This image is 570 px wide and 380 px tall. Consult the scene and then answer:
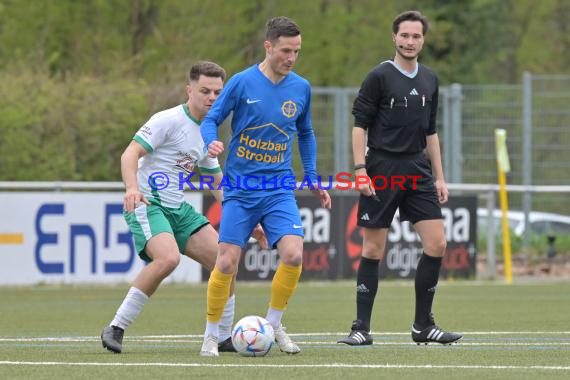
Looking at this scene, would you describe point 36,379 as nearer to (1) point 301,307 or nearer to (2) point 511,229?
(1) point 301,307

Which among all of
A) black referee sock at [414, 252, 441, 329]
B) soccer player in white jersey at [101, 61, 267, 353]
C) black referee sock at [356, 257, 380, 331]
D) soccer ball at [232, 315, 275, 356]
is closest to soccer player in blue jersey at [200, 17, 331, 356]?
soccer ball at [232, 315, 275, 356]

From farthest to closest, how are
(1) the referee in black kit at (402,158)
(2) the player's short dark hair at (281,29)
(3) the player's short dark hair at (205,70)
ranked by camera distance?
(1) the referee in black kit at (402,158) → (3) the player's short dark hair at (205,70) → (2) the player's short dark hair at (281,29)

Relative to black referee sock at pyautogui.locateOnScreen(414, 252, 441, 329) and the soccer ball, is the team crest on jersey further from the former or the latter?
black referee sock at pyautogui.locateOnScreen(414, 252, 441, 329)

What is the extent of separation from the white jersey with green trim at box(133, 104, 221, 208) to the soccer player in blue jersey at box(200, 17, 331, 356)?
0.63 m

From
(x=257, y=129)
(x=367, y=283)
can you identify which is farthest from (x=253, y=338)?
(x=367, y=283)

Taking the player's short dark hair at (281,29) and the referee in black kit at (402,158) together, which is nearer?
the player's short dark hair at (281,29)

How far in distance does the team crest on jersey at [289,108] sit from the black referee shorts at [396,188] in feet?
3.05

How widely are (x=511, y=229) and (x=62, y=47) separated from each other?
45.2 feet

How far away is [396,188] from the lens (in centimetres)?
927

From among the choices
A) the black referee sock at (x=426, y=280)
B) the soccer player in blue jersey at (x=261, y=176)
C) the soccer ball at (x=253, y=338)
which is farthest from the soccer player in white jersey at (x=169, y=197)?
the black referee sock at (x=426, y=280)

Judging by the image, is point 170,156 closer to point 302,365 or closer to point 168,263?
point 168,263

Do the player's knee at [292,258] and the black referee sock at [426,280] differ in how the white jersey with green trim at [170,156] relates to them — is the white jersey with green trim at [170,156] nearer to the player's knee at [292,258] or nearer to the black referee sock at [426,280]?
the player's knee at [292,258]

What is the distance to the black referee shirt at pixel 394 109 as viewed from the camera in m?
9.24

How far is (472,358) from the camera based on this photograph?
8.09 m
